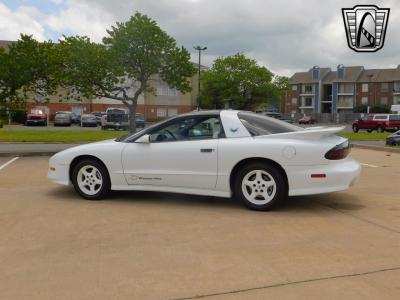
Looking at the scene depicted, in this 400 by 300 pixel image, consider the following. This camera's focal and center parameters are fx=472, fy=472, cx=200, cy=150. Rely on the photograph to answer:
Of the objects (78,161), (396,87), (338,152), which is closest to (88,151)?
(78,161)

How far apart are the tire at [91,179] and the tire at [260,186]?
80.4 inches

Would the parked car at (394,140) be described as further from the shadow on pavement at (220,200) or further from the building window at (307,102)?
the building window at (307,102)

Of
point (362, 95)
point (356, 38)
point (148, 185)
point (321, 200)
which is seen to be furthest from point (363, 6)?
point (362, 95)

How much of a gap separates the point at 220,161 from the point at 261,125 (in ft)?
2.61

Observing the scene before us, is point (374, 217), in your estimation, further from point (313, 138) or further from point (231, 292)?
point (231, 292)

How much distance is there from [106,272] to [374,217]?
3.67 metres

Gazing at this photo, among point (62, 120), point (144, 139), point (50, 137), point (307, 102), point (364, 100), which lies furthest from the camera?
point (307, 102)

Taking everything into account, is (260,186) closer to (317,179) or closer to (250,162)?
(250,162)

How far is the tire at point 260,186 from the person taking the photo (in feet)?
20.4

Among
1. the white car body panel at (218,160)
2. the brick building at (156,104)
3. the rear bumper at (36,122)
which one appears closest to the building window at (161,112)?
the brick building at (156,104)

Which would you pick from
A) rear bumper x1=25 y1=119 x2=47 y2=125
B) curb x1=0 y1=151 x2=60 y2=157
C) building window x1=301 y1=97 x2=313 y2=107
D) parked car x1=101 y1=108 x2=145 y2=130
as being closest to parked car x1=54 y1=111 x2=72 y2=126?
rear bumper x1=25 y1=119 x2=47 y2=125

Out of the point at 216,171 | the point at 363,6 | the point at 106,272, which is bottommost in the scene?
the point at 106,272

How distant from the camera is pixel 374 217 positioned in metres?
6.05

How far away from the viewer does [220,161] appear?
21.1 feet
